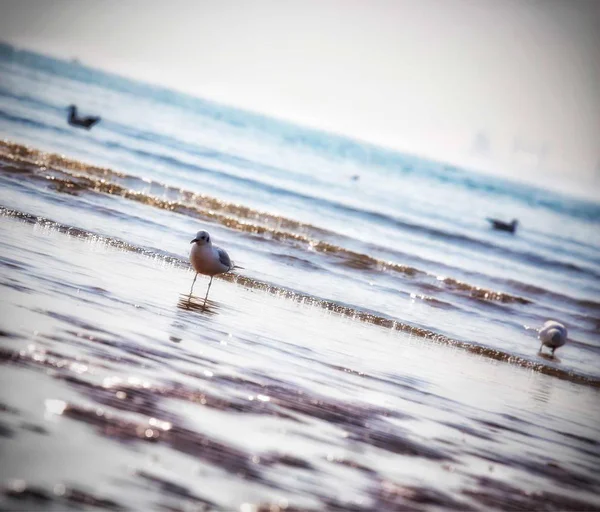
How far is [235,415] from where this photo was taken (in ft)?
16.7

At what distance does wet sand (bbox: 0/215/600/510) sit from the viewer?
12.5 ft

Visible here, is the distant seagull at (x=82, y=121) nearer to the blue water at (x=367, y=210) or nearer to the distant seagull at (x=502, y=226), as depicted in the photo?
the blue water at (x=367, y=210)

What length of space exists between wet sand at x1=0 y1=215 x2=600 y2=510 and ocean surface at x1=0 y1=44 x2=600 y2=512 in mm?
17

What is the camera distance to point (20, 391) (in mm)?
4340

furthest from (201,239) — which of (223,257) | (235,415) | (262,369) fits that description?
(235,415)

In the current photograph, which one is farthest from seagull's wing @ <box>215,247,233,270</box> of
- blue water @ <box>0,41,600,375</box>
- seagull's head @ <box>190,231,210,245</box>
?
blue water @ <box>0,41,600,375</box>

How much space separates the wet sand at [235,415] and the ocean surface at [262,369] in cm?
2

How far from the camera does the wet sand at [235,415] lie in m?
3.82

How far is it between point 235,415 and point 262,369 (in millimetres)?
1535

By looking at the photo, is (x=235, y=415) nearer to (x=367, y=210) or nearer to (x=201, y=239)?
(x=201, y=239)

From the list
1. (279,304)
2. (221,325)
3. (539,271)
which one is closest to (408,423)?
(221,325)

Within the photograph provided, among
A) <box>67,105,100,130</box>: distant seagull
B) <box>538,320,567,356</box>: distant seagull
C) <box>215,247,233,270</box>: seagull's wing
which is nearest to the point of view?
<box>215,247,233,270</box>: seagull's wing

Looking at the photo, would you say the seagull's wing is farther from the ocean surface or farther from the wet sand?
the wet sand

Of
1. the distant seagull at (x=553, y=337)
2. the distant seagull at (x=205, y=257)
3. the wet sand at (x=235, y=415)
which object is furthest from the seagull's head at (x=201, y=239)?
the distant seagull at (x=553, y=337)
